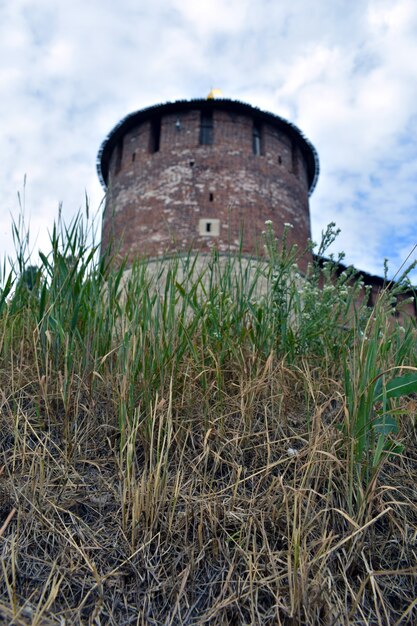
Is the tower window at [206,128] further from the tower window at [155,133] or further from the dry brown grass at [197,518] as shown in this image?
the dry brown grass at [197,518]

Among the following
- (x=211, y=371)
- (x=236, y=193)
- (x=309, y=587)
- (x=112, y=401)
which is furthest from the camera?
(x=236, y=193)

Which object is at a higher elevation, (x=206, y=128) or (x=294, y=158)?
(x=206, y=128)

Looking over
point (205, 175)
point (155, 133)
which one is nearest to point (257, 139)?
point (205, 175)

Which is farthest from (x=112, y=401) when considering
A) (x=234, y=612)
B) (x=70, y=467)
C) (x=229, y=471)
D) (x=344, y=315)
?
(x=344, y=315)

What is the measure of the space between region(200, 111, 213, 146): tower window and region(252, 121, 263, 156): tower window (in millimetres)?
990

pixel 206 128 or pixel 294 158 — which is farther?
pixel 294 158

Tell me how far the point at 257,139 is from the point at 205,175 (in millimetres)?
1765

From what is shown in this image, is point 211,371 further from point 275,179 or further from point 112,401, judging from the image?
point 275,179

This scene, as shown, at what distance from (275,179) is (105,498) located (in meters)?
11.4

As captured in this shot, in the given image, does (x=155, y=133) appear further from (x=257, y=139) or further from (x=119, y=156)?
(x=257, y=139)

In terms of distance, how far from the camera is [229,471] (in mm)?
1631

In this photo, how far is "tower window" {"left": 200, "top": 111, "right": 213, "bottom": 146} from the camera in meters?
12.4

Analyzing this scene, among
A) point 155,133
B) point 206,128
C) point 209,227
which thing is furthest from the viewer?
point 155,133

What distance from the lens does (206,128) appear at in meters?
12.5
